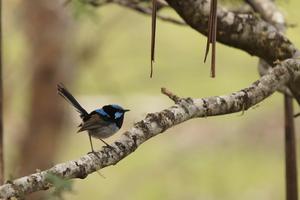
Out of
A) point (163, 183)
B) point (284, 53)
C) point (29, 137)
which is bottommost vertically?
point (163, 183)

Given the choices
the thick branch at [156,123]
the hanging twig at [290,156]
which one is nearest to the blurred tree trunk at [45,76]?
the hanging twig at [290,156]

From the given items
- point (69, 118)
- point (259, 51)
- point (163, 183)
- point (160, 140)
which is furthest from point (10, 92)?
point (259, 51)

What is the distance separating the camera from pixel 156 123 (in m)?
2.63

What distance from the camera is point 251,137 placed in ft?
40.8

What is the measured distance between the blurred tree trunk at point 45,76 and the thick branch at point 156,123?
594cm

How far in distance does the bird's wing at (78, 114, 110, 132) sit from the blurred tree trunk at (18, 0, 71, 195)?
203 inches

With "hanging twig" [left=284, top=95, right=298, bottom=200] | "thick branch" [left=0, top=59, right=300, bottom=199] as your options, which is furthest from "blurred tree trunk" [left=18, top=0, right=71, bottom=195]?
"thick branch" [left=0, top=59, right=300, bottom=199]

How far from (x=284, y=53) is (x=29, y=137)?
19.5ft

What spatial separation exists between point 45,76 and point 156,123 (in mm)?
6436

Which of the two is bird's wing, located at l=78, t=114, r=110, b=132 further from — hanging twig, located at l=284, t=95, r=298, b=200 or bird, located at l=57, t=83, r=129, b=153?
hanging twig, located at l=284, t=95, r=298, b=200

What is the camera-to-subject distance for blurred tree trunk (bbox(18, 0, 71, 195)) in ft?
28.9

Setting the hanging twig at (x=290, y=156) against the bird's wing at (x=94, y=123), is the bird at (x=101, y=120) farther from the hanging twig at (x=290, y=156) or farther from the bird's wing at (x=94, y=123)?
the hanging twig at (x=290, y=156)

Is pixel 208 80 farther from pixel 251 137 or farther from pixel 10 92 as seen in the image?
pixel 10 92

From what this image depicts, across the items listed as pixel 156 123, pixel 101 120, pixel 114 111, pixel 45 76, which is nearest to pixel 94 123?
pixel 101 120
